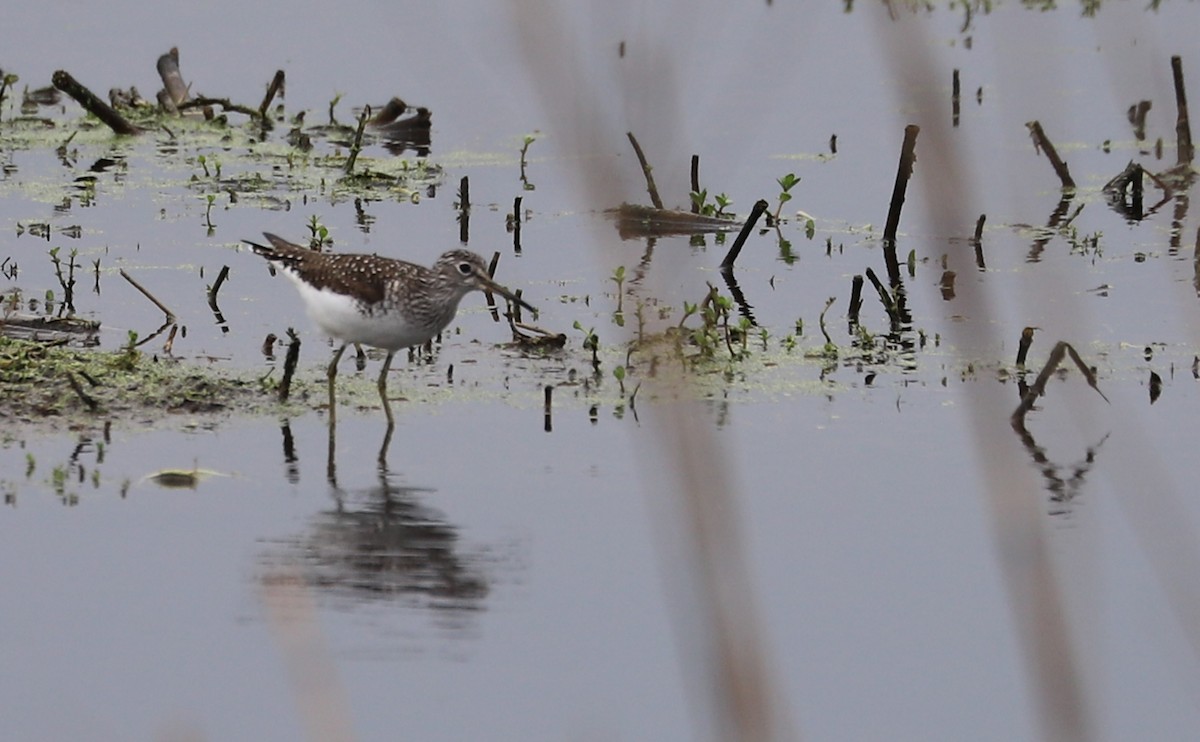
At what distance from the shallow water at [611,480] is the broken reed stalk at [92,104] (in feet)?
1.84

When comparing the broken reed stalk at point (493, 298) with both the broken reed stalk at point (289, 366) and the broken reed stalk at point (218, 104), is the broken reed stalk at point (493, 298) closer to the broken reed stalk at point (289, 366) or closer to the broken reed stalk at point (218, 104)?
the broken reed stalk at point (289, 366)

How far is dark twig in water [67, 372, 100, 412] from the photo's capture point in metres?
8.82

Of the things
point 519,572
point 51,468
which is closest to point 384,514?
point 519,572

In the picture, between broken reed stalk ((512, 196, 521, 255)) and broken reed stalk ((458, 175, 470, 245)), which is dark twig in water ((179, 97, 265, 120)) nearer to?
broken reed stalk ((458, 175, 470, 245))

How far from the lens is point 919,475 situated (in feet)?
28.5

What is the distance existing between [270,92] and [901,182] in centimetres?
562

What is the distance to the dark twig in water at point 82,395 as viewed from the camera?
8820 mm

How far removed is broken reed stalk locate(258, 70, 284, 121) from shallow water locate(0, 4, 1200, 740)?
43.2 inches

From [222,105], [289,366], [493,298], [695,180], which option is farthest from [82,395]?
[222,105]

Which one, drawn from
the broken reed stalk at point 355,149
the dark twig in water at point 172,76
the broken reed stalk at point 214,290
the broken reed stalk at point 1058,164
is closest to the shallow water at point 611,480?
the broken reed stalk at point 214,290

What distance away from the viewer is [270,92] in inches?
596

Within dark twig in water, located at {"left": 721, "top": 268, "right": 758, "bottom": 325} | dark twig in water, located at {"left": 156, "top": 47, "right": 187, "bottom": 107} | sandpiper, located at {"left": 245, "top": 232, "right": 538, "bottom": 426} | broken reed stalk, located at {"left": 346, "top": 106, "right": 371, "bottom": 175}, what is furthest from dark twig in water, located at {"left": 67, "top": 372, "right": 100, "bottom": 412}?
dark twig in water, located at {"left": 156, "top": 47, "right": 187, "bottom": 107}

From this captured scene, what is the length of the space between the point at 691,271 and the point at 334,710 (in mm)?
6391

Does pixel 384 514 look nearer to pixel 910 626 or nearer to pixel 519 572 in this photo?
pixel 519 572
